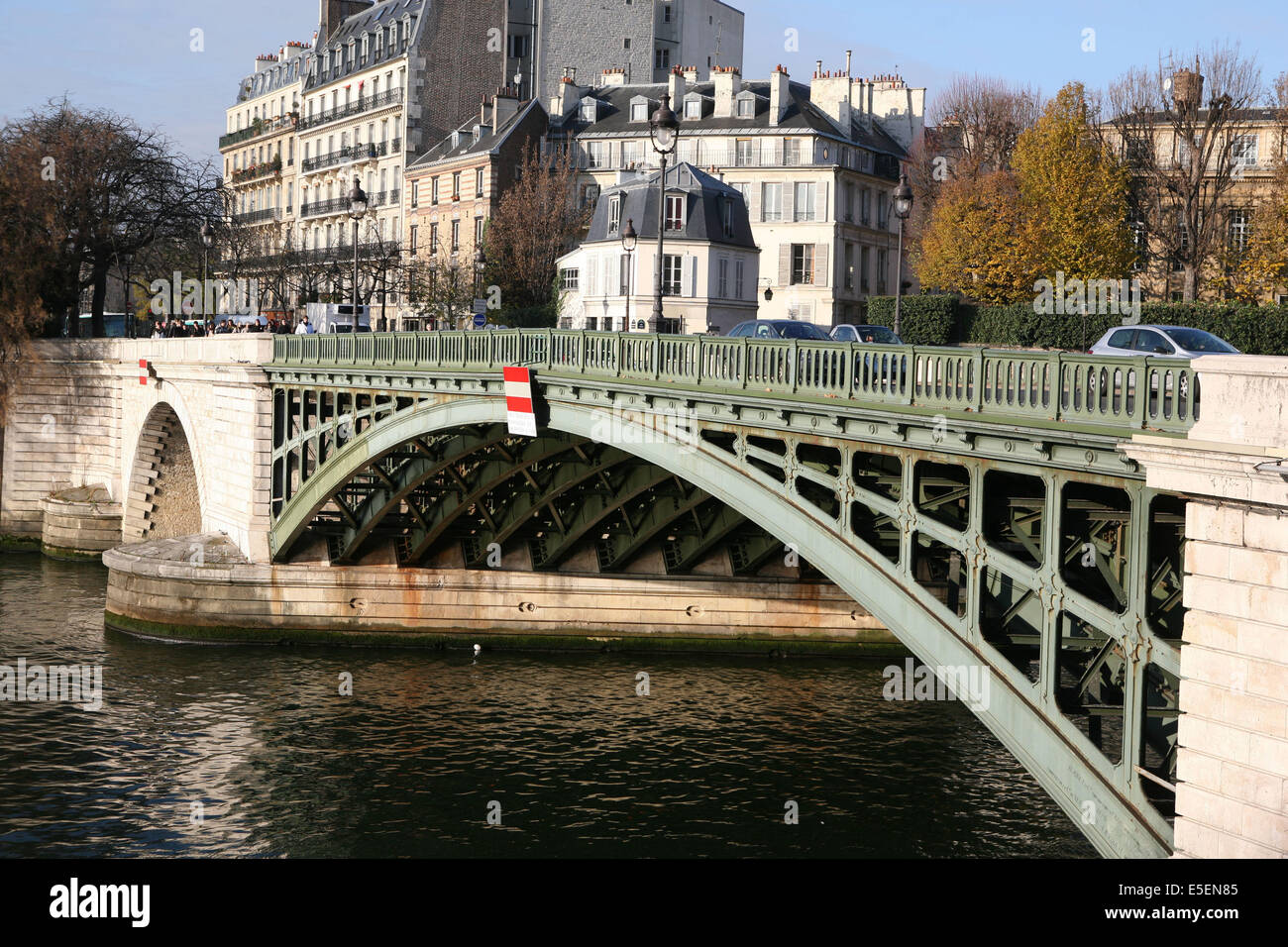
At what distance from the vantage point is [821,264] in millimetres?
65875

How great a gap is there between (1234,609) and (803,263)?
56.7 metres

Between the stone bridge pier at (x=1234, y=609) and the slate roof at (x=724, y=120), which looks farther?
the slate roof at (x=724, y=120)

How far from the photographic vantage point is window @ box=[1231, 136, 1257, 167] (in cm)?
5162

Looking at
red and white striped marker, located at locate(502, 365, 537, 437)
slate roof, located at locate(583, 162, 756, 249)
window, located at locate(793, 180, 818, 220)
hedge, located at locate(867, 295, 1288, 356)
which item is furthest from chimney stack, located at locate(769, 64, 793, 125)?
red and white striped marker, located at locate(502, 365, 537, 437)

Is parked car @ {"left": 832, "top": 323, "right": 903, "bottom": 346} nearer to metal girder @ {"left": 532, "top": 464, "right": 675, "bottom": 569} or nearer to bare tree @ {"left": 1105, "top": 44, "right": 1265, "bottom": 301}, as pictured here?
metal girder @ {"left": 532, "top": 464, "right": 675, "bottom": 569}

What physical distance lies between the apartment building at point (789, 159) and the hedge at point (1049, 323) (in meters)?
13.9

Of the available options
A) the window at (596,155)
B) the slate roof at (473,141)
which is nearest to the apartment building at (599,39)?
the slate roof at (473,141)

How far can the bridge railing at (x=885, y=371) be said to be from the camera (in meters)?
11.8

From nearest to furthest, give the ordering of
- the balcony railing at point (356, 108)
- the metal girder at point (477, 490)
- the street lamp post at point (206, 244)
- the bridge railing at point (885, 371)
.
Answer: the bridge railing at point (885, 371) < the metal girder at point (477, 490) < the street lamp post at point (206, 244) < the balcony railing at point (356, 108)

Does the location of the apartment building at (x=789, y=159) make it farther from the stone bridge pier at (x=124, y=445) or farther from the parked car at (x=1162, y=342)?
the parked car at (x=1162, y=342)

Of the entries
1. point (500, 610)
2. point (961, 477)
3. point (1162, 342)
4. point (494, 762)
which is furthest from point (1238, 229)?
point (961, 477)

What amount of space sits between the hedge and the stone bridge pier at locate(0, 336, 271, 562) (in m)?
17.2

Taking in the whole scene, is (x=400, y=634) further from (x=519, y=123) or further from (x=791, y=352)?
(x=519, y=123)

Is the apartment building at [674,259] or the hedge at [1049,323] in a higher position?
the apartment building at [674,259]
